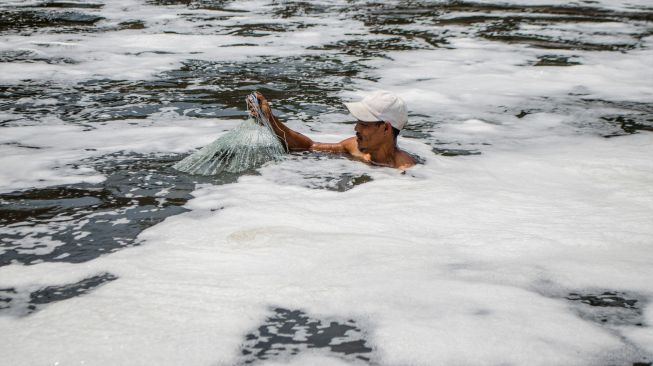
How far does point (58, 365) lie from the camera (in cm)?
227

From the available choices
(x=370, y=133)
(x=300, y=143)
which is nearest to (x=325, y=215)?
(x=370, y=133)

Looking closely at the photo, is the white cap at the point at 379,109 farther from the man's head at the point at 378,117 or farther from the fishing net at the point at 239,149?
the fishing net at the point at 239,149

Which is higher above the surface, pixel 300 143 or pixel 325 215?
pixel 300 143

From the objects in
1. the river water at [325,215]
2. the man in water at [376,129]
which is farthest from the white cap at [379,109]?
the river water at [325,215]

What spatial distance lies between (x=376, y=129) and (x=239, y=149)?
96 centimetres

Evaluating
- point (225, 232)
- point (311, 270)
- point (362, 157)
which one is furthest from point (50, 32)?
point (311, 270)

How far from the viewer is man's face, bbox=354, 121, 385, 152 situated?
15.4 ft

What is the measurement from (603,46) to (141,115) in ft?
21.5

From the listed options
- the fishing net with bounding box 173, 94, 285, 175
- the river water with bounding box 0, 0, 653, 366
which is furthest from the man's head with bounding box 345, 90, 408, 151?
the fishing net with bounding box 173, 94, 285, 175

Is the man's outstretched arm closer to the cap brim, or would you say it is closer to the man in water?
the man in water

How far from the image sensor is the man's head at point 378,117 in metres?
4.64

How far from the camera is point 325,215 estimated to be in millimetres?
3854

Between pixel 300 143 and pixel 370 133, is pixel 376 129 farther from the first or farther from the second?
pixel 300 143

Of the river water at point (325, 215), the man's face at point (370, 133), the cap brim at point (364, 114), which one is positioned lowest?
the river water at point (325, 215)
